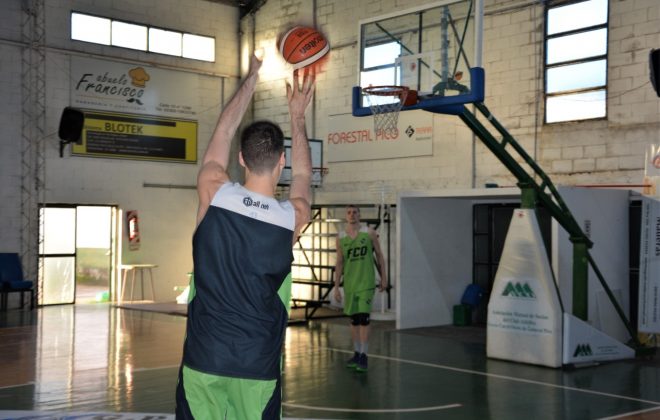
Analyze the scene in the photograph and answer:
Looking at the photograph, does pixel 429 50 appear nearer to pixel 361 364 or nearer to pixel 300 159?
pixel 361 364

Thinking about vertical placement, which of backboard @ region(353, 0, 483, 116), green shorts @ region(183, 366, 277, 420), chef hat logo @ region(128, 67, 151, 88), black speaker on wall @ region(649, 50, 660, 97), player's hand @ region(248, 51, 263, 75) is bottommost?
green shorts @ region(183, 366, 277, 420)

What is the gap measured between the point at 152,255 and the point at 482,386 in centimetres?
1195

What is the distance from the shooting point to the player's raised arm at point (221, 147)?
3.15 meters

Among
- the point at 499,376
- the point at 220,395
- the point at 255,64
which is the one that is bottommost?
the point at 499,376

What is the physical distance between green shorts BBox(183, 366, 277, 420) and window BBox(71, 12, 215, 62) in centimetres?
1649

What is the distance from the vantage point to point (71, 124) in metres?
17.3

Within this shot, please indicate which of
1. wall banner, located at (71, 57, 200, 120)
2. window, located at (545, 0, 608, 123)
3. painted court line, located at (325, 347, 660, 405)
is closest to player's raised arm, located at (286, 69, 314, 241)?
painted court line, located at (325, 347, 660, 405)

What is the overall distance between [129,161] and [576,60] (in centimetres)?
1026

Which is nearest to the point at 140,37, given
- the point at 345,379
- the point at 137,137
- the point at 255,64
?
the point at 137,137

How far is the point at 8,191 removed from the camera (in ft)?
56.1

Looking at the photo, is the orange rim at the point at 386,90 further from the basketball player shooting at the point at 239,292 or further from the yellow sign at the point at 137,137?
the yellow sign at the point at 137,137

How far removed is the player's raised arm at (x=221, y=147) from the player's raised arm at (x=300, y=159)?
0.20 metres

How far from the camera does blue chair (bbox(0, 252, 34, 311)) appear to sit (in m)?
16.5

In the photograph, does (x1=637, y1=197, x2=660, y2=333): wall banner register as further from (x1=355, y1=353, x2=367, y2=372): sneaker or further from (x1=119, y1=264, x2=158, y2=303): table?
(x1=119, y1=264, x2=158, y2=303): table
